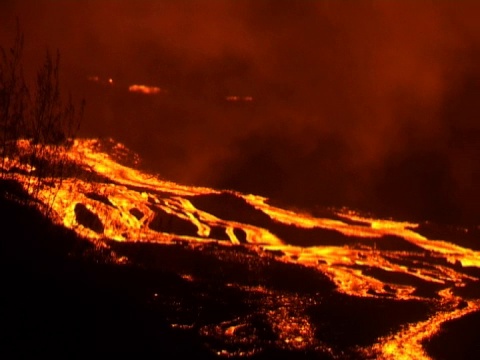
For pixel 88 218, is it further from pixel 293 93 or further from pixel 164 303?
pixel 293 93

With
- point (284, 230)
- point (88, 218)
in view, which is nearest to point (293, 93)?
point (284, 230)

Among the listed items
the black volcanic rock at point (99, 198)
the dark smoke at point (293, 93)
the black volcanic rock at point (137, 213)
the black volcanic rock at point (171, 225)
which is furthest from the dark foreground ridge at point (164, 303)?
the dark smoke at point (293, 93)

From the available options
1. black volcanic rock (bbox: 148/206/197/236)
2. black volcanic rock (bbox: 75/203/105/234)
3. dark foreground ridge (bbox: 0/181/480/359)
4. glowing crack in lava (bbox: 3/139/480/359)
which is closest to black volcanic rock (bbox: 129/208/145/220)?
glowing crack in lava (bbox: 3/139/480/359)

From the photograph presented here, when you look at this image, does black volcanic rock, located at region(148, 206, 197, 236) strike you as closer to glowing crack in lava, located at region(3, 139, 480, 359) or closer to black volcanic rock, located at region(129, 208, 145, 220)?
glowing crack in lava, located at region(3, 139, 480, 359)

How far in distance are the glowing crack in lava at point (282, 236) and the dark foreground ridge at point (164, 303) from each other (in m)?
0.10

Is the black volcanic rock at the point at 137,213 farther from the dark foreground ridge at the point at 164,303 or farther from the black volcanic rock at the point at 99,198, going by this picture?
the dark foreground ridge at the point at 164,303

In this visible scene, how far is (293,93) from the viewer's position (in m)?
15.4

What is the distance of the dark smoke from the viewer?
1074 cm

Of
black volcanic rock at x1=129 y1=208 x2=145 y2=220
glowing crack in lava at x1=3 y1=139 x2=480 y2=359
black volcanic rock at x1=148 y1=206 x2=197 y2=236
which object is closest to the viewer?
glowing crack in lava at x1=3 y1=139 x2=480 y2=359

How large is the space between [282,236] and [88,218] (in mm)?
→ 1971

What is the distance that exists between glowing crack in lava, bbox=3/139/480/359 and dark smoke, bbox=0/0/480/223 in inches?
26.4

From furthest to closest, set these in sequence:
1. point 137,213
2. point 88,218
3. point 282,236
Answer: point 282,236, point 137,213, point 88,218

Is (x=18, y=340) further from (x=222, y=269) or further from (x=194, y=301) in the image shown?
(x=222, y=269)

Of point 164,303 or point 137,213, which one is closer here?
point 164,303
